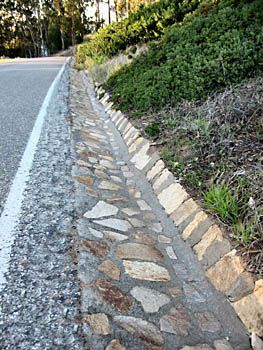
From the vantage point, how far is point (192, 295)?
253 cm

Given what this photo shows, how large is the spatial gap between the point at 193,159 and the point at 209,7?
610 cm

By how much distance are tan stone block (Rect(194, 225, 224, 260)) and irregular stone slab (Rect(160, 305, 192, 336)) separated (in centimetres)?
59

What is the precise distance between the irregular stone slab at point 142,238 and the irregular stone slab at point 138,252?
0.07 m

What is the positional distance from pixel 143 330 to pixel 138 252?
2.62 ft

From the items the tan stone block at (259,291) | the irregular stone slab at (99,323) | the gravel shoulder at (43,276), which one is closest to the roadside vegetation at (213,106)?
the tan stone block at (259,291)

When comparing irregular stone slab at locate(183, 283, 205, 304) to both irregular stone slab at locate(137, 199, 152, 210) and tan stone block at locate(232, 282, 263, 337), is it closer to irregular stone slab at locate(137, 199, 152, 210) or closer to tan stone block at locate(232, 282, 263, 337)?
tan stone block at locate(232, 282, 263, 337)

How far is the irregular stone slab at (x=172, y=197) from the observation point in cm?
348

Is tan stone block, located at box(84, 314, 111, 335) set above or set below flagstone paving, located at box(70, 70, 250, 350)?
above

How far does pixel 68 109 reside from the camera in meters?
6.93

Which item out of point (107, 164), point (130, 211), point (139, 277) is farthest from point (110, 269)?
point (107, 164)

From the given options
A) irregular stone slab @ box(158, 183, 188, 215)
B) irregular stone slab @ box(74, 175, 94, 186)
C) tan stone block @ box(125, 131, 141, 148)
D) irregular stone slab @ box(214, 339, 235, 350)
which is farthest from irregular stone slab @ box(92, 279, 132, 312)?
tan stone block @ box(125, 131, 141, 148)

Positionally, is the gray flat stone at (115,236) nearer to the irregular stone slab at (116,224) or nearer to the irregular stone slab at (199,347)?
the irregular stone slab at (116,224)

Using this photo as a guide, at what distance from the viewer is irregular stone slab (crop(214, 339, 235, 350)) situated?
2.14 m

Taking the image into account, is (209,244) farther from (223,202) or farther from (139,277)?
(139,277)
